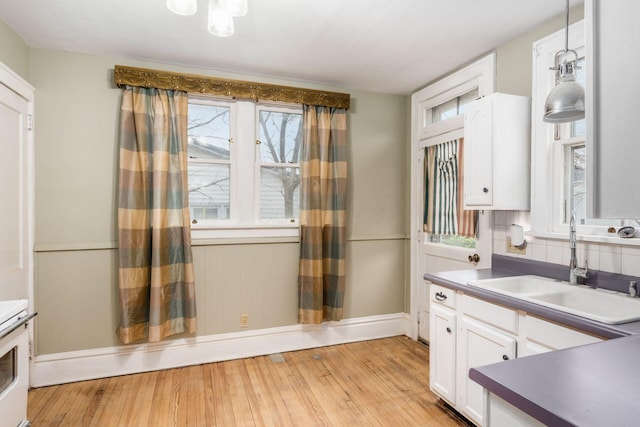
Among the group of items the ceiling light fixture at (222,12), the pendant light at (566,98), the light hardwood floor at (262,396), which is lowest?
the light hardwood floor at (262,396)

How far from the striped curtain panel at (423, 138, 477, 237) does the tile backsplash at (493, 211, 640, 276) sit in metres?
0.26

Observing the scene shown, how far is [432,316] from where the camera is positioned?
2.41 meters

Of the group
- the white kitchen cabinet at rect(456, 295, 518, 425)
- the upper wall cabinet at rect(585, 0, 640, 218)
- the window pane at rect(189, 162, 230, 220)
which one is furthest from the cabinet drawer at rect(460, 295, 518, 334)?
the window pane at rect(189, 162, 230, 220)

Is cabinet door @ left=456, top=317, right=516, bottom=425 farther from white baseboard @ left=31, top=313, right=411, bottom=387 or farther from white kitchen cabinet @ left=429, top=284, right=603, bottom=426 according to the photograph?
white baseboard @ left=31, top=313, right=411, bottom=387

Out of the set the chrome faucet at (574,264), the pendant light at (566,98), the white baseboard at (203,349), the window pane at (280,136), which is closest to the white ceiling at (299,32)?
the window pane at (280,136)

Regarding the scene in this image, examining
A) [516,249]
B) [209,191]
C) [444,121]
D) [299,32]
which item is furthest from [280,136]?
[516,249]

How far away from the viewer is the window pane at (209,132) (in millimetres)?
3049

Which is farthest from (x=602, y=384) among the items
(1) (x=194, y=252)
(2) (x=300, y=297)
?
(1) (x=194, y=252)

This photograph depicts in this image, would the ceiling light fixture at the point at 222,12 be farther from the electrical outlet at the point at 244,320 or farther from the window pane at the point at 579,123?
the electrical outlet at the point at 244,320

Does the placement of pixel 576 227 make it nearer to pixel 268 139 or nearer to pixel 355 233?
pixel 355 233

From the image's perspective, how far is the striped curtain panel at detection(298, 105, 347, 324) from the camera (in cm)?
322

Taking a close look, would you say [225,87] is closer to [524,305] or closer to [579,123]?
[579,123]

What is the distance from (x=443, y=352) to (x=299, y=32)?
7.73 feet

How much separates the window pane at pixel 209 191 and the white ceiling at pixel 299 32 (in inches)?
34.5
